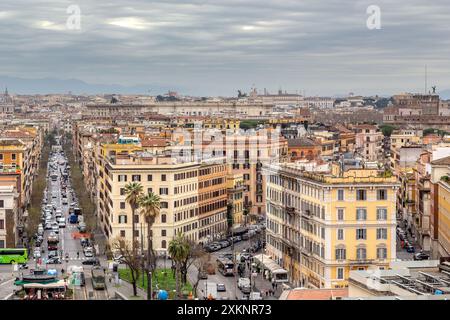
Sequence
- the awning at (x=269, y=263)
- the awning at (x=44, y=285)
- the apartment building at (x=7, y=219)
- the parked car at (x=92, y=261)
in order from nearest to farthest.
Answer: the awning at (x=44, y=285) < the awning at (x=269, y=263) < the parked car at (x=92, y=261) < the apartment building at (x=7, y=219)

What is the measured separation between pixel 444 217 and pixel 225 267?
653 centimetres

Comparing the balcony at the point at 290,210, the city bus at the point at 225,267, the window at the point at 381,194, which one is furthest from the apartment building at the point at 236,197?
the window at the point at 381,194

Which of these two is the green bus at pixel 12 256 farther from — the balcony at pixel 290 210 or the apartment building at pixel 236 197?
the apartment building at pixel 236 197

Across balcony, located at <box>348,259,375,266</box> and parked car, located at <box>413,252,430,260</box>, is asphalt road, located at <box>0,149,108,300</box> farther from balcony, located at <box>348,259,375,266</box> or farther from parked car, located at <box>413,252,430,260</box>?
parked car, located at <box>413,252,430,260</box>

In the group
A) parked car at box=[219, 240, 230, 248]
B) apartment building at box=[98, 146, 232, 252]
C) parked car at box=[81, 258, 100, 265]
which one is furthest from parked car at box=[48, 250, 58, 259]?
parked car at box=[219, 240, 230, 248]

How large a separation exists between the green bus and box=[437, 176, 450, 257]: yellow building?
467 inches

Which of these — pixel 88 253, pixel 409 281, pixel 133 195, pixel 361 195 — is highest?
pixel 409 281

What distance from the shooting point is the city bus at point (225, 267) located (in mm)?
26125

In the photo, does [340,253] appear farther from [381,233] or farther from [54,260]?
[54,260]

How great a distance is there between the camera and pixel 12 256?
1104 inches

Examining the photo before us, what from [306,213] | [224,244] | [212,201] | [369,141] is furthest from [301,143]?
[306,213]

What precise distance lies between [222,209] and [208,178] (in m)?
1.87

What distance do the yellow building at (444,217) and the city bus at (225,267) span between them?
226 inches
